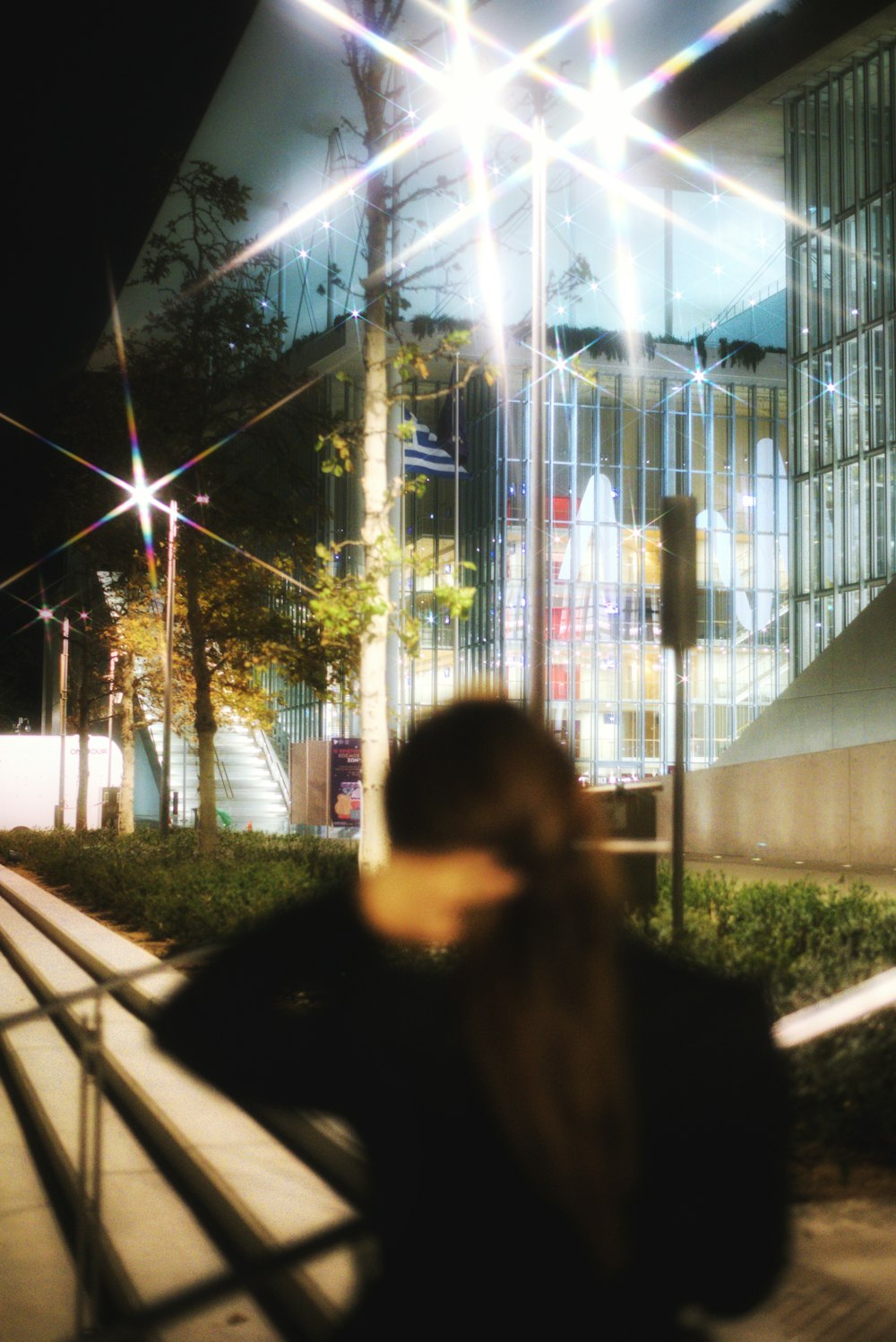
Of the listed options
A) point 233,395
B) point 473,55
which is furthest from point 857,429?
point 473,55

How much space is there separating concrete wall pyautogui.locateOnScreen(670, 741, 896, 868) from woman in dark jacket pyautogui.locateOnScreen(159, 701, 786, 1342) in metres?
17.3

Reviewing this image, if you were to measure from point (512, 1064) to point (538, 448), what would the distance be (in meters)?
9.48

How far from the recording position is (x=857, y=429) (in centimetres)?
3225

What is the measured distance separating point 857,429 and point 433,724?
31.9 meters

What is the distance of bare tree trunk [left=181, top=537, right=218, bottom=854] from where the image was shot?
1908cm

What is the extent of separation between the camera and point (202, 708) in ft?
64.6

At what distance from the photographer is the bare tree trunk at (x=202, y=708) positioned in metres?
19.1

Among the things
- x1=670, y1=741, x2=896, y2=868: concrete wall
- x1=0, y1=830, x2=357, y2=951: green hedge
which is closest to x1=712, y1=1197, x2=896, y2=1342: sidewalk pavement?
x1=0, y1=830, x2=357, y2=951: green hedge

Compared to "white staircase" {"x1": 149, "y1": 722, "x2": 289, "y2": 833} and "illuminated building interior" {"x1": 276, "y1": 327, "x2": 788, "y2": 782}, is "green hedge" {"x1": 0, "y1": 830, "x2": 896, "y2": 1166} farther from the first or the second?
"illuminated building interior" {"x1": 276, "y1": 327, "x2": 788, "y2": 782}

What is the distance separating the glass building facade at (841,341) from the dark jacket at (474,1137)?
29.8m

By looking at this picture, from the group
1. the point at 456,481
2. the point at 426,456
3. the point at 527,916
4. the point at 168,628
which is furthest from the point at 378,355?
the point at 456,481

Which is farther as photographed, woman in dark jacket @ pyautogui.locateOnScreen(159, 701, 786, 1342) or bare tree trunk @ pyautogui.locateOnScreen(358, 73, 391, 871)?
bare tree trunk @ pyautogui.locateOnScreen(358, 73, 391, 871)

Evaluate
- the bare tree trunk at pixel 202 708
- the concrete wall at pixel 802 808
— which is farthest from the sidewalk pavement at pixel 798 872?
the bare tree trunk at pixel 202 708

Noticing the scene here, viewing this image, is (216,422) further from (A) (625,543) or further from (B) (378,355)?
(A) (625,543)
